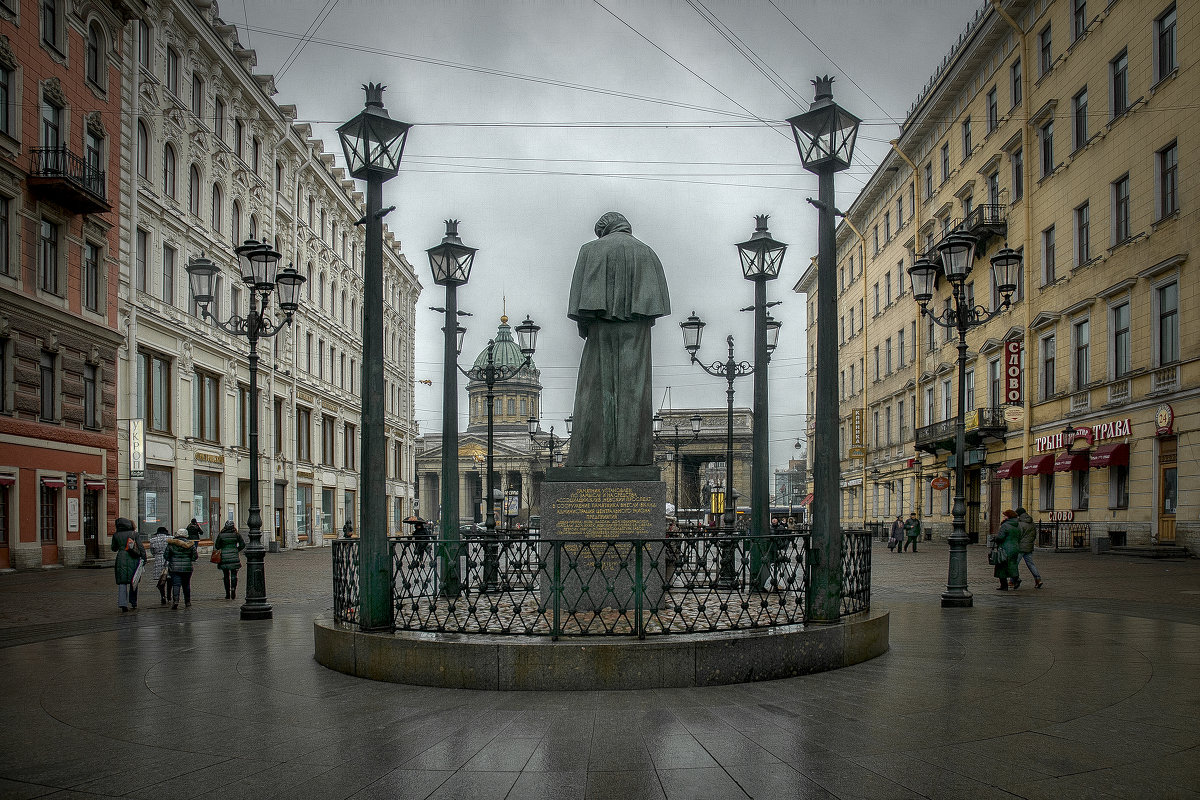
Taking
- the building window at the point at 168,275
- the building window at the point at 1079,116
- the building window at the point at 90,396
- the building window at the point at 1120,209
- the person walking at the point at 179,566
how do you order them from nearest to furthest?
the person walking at the point at 179,566, the building window at the point at 1120,209, the building window at the point at 90,396, the building window at the point at 1079,116, the building window at the point at 168,275

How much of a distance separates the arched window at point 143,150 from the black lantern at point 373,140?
24.5 m

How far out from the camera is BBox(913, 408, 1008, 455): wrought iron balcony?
34528 millimetres

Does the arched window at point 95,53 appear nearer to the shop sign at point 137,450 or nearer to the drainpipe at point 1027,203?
the shop sign at point 137,450

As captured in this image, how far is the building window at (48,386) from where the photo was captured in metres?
25.3

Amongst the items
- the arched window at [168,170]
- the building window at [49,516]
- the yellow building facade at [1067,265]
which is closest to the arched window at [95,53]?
the arched window at [168,170]

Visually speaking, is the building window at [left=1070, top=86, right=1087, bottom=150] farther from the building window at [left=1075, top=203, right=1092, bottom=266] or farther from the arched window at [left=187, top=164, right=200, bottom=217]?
the arched window at [left=187, top=164, right=200, bottom=217]

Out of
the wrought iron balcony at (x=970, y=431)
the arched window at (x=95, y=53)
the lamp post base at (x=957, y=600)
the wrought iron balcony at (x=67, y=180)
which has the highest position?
the arched window at (x=95, y=53)

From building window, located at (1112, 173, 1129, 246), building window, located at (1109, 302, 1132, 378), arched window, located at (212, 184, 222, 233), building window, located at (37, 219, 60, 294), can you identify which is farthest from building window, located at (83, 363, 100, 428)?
building window, located at (1112, 173, 1129, 246)

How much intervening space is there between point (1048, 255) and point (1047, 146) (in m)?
3.51

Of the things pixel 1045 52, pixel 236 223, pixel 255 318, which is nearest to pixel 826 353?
pixel 255 318

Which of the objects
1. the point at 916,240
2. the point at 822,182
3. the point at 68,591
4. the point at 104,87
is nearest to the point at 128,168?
the point at 104,87

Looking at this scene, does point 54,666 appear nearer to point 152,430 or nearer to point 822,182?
point 822,182

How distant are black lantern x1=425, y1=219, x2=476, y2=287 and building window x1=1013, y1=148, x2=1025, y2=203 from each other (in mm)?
23798

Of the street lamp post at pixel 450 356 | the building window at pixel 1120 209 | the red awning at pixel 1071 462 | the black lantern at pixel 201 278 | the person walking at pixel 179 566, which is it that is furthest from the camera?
the red awning at pixel 1071 462
